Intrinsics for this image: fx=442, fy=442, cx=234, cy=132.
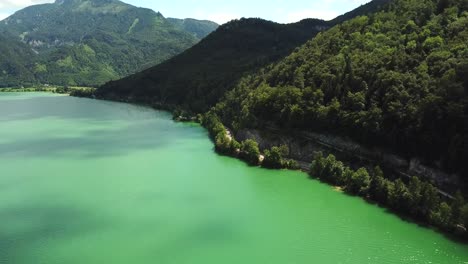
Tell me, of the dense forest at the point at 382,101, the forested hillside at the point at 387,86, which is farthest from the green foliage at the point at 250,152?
the forested hillside at the point at 387,86

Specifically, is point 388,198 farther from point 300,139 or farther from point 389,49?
point 389,49

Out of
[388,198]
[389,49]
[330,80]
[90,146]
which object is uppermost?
[389,49]

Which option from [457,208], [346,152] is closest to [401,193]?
[457,208]

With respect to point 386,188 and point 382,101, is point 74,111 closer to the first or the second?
→ point 382,101

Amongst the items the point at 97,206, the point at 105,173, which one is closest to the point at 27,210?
the point at 97,206

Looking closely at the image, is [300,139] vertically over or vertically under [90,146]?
over

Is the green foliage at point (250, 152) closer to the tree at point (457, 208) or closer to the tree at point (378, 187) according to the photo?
the tree at point (378, 187)

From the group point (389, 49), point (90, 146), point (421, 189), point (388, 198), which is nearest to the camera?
point (421, 189)

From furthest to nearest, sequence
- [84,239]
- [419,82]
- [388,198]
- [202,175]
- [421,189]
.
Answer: [202,175] → [419,82] → [388,198] → [421,189] → [84,239]
